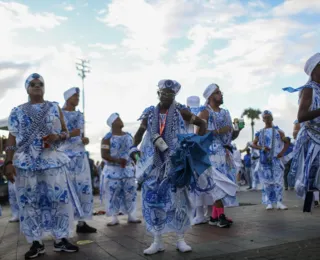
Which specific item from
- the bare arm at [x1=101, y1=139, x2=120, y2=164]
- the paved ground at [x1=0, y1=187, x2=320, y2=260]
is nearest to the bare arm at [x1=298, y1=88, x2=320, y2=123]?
the paved ground at [x1=0, y1=187, x2=320, y2=260]

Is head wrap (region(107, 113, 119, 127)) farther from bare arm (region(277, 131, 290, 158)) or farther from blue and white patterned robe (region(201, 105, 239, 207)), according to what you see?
bare arm (region(277, 131, 290, 158))

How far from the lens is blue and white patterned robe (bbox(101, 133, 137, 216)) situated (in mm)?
8117

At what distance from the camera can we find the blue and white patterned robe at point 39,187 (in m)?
5.05

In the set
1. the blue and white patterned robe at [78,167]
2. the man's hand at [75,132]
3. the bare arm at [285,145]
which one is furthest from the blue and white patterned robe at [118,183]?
the bare arm at [285,145]

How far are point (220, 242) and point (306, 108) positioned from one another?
206cm

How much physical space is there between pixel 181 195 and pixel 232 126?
2564mm

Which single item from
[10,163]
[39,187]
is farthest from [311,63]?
[10,163]

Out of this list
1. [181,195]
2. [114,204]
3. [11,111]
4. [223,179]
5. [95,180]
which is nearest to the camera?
[181,195]

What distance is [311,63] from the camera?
498 cm

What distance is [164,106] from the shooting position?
524 centimetres

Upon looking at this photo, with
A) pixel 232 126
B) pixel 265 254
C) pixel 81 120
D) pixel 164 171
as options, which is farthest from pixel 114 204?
pixel 265 254

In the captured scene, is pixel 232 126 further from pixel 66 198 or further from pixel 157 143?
pixel 66 198

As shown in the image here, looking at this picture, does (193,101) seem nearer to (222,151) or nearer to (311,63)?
(222,151)

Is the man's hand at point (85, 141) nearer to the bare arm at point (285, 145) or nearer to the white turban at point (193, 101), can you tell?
the white turban at point (193, 101)
